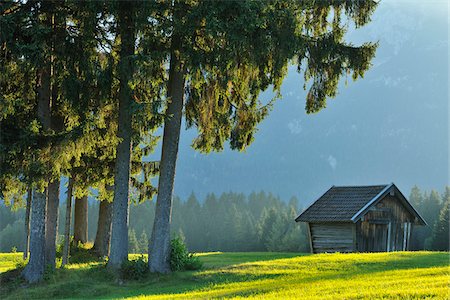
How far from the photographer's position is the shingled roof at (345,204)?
37344 mm

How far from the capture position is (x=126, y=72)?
21.2 m

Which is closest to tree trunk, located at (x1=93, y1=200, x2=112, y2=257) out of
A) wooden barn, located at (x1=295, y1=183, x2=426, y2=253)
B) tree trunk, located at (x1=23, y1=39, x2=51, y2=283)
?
tree trunk, located at (x1=23, y1=39, x2=51, y2=283)

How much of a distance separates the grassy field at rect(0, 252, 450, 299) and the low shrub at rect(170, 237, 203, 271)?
438 mm

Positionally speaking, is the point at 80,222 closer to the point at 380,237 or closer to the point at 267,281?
the point at 267,281

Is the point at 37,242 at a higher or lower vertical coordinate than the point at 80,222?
lower

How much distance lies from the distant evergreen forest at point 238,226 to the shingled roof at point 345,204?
30.6m

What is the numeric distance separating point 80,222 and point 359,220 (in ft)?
52.2

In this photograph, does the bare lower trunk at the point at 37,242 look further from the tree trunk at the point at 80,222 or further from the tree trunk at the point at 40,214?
the tree trunk at the point at 80,222

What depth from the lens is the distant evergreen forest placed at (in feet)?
262

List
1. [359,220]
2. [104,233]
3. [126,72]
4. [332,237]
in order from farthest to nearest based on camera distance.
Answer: [332,237]
[359,220]
[104,233]
[126,72]

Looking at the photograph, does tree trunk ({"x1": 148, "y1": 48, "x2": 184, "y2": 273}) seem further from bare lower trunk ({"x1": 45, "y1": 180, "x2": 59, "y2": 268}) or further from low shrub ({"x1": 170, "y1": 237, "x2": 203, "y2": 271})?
bare lower trunk ({"x1": 45, "y1": 180, "x2": 59, "y2": 268})

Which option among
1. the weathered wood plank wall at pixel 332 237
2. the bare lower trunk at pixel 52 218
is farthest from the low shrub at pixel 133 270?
the weathered wood plank wall at pixel 332 237

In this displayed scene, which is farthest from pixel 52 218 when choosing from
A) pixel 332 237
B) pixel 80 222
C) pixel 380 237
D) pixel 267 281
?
pixel 380 237

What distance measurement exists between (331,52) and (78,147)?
926 cm
